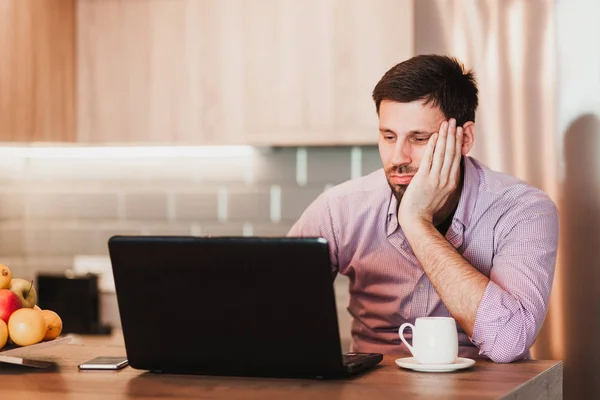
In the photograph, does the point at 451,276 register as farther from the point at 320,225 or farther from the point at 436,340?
the point at 320,225

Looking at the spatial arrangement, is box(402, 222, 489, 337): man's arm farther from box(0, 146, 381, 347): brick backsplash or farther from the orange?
box(0, 146, 381, 347): brick backsplash

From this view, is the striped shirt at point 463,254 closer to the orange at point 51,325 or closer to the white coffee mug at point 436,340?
the white coffee mug at point 436,340

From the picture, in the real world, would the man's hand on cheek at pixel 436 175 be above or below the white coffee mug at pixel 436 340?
above

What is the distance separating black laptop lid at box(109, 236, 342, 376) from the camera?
157 cm

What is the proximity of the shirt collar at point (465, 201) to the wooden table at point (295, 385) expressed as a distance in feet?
1.87

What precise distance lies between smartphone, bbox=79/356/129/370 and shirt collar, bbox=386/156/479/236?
2.80 ft

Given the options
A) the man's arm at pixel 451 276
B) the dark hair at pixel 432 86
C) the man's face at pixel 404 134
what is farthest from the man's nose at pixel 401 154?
the man's arm at pixel 451 276

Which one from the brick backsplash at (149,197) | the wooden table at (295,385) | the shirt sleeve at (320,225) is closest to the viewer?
the wooden table at (295,385)

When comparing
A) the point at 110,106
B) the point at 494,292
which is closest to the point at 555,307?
the point at 494,292

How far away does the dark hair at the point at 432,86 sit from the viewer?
2.33 meters

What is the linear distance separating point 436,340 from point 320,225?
2.90ft

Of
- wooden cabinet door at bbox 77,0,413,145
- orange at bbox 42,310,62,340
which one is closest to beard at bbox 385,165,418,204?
wooden cabinet door at bbox 77,0,413,145

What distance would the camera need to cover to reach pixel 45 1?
3352 mm

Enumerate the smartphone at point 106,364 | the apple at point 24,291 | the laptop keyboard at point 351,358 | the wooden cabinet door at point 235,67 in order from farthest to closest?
the wooden cabinet door at point 235,67
the apple at point 24,291
the smartphone at point 106,364
the laptop keyboard at point 351,358
